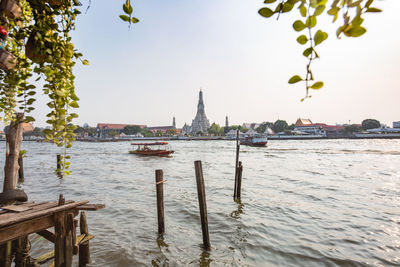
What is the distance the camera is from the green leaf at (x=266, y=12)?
39.0 inches

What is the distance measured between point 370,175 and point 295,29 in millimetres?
22224

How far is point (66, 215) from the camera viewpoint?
3738mm

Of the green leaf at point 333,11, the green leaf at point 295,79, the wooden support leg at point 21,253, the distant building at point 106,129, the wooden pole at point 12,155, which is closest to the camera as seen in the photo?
the green leaf at point 333,11

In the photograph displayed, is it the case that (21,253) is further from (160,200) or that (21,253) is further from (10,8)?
(10,8)

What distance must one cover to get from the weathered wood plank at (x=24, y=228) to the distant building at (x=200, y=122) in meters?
141

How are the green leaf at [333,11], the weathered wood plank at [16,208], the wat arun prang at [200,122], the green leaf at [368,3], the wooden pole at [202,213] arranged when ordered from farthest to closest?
the wat arun prang at [200,122]
the wooden pole at [202,213]
the weathered wood plank at [16,208]
the green leaf at [333,11]
the green leaf at [368,3]

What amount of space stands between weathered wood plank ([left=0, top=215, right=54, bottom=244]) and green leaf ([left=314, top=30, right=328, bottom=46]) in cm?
411

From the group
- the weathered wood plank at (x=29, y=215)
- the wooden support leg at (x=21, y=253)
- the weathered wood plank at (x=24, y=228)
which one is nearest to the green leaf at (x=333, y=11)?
the weathered wood plank at (x=29, y=215)

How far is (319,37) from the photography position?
884mm

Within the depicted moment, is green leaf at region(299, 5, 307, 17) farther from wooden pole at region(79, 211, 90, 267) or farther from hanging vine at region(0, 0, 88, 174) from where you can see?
wooden pole at region(79, 211, 90, 267)

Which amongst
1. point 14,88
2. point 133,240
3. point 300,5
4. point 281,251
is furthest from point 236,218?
point 300,5

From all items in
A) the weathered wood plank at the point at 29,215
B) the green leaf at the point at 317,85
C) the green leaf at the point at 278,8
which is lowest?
the weathered wood plank at the point at 29,215

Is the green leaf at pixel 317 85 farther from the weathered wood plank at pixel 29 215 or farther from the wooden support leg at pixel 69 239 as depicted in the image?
the wooden support leg at pixel 69 239

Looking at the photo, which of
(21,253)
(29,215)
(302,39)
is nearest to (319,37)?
(302,39)
